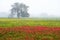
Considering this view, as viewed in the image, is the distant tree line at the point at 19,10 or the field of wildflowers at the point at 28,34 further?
the distant tree line at the point at 19,10

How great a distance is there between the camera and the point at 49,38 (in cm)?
1808

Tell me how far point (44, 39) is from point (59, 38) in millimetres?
1532

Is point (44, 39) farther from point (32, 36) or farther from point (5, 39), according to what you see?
point (5, 39)

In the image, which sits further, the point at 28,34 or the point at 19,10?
the point at 19,10

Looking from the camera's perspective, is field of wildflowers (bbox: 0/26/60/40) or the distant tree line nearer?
field of wildflowers (bbox: 0/26/60/40)

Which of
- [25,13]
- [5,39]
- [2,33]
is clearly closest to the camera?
[5,39]

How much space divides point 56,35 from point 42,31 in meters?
1.85

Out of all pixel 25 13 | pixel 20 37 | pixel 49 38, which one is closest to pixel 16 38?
pixel 20 37

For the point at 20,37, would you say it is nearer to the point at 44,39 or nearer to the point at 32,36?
the point at 32,36

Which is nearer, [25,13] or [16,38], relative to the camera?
[16,38]

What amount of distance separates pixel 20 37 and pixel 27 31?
201cm

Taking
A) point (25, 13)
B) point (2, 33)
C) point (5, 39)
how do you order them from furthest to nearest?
point (25, 13)
point (2, 33)
point (5, 39)

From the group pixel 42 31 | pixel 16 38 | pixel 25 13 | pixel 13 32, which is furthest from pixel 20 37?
pixel 25 13

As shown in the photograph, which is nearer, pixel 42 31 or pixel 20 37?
pixel 20 37
